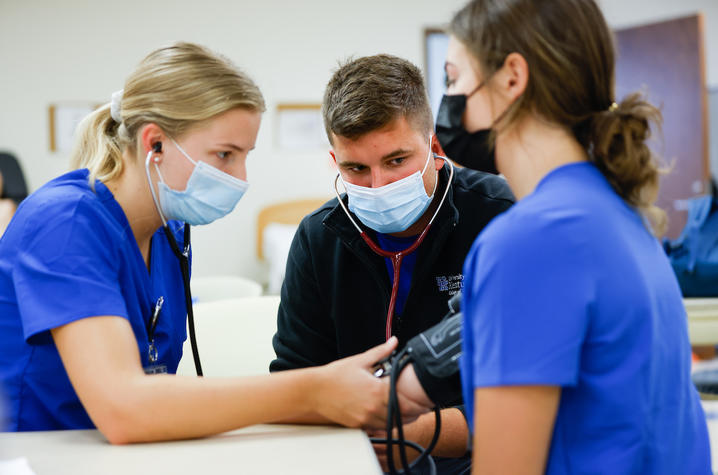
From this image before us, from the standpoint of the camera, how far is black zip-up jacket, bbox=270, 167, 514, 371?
139 cm

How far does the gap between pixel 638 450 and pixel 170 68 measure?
0.94 metres

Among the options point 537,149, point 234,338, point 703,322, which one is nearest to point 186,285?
point 234,338

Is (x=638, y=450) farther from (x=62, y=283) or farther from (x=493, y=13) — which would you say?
(x=62, y=283)

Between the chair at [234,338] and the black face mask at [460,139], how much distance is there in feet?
2.51

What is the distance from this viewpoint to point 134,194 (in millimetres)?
1171

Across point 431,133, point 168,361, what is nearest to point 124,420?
point 168,361

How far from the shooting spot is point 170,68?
1.13 meters

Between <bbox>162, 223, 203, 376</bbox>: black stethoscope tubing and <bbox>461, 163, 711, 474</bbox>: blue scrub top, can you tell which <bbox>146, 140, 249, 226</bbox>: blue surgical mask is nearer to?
<bbox>162, 223, 203, 376</bbox>: black stethoscope tubing

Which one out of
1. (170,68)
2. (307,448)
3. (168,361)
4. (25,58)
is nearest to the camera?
(307,448)

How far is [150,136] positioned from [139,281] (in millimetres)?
260

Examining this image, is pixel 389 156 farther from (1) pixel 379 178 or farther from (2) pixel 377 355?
(2) pixel 377 355

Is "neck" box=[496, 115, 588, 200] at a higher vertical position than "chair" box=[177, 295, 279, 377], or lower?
higher

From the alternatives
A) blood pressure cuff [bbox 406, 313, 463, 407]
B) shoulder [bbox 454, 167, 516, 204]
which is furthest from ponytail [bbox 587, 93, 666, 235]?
shoulder [bbox 454, 167, 516, 204]

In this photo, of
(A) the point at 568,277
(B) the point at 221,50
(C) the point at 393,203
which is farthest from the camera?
(B) the point at 221,50
